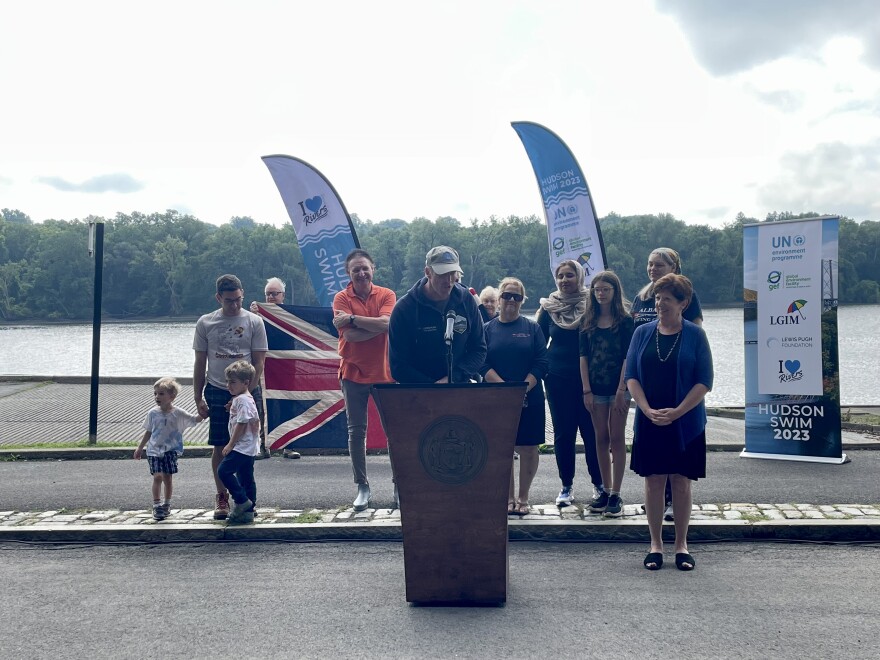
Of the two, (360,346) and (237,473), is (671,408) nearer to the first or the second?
(360,346)

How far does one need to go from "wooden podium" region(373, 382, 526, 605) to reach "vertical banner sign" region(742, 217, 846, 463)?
18.0ft

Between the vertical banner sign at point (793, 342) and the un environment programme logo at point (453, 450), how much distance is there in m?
5.58

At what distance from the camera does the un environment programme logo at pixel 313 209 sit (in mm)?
11094

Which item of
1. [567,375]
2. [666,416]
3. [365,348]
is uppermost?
[365,348]

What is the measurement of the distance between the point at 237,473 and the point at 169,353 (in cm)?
4158

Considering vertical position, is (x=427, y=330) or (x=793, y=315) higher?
(x=793, y=315)

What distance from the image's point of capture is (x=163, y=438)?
602 centimetres

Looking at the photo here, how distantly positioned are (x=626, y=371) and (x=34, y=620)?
3.57 metres

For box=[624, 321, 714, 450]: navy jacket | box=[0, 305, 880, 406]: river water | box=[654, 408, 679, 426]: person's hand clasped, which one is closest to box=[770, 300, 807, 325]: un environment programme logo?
box=[624, 321, 714, 450]: navy jacket

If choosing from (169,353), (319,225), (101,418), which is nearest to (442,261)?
(319,225)

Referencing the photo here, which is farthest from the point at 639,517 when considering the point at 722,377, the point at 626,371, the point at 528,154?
the point at 722,377

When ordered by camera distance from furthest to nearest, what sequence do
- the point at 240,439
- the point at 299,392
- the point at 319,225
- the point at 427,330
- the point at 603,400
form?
1. the point at 319,225
2. the point at 299,392
3. the point at 603,400
4. the point at 240,439
5. the point at 427,330

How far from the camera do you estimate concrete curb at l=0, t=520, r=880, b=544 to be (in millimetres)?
5469

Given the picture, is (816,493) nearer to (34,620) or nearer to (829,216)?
(829,216)
